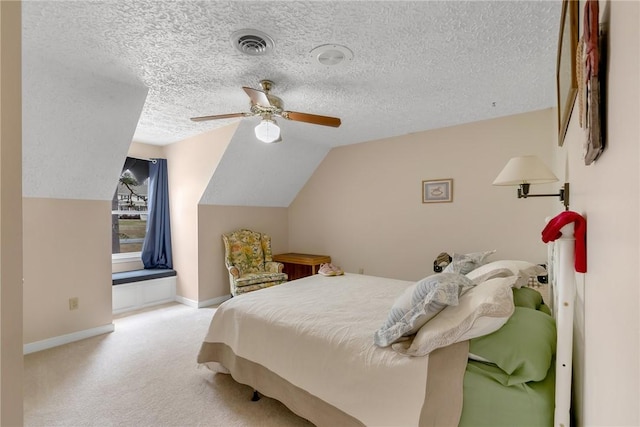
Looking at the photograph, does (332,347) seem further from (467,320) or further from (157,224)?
(157,224)

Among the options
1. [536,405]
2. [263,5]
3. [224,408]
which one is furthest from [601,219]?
[224,408]

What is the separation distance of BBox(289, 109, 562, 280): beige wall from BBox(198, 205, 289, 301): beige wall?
0.95 metres

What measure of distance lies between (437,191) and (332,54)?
246 centimetres

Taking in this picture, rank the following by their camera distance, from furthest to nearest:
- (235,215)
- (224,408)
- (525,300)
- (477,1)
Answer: (235,215)
(224,408)
(525,300)
(477,1)

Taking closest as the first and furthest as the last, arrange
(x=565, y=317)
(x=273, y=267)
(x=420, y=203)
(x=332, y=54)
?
1. (x=565, y=317)
2. (x=332, y=54)
3. (x=420, y=203)
4. (x=273, y=267)

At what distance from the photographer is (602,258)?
2.28 ft

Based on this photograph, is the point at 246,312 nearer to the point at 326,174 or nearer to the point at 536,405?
the point at 536,405

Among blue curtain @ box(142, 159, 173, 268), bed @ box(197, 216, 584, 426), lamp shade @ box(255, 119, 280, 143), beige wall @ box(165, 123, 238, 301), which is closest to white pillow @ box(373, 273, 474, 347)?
bed @ box(197, 216, 584, 426)

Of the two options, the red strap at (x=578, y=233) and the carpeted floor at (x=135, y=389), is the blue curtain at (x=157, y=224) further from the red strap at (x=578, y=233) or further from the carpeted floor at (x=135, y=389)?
the red strap at (x=578, y=233)

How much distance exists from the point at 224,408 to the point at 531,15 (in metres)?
3.11

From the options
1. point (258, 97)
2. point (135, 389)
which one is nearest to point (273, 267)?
point (135, 389)

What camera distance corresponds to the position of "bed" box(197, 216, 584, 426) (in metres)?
1.27

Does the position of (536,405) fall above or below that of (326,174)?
below

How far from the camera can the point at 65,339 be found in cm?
307
